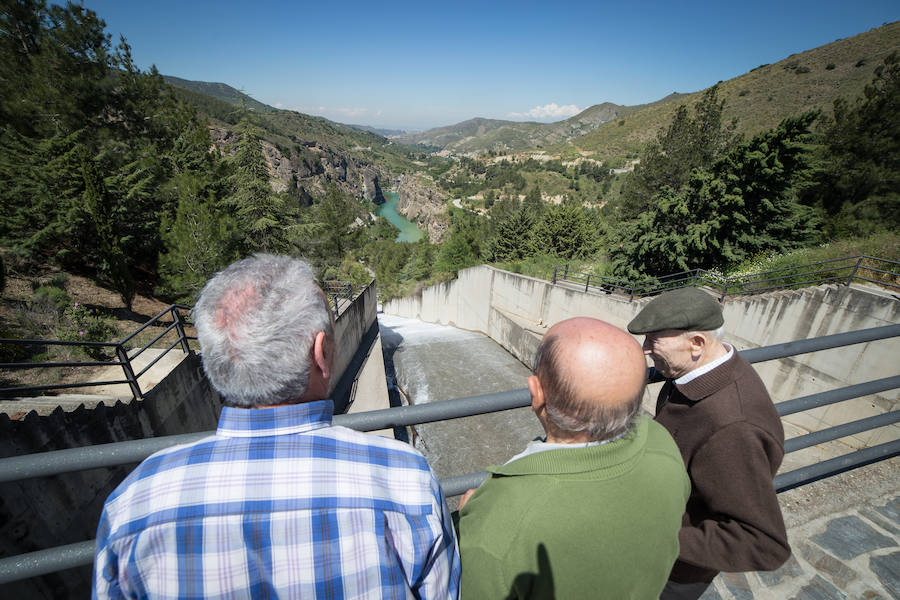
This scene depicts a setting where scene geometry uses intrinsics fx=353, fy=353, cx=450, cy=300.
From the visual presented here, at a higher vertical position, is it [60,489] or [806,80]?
[806,80]

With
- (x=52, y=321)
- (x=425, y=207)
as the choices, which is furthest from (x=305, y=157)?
(x=52, y=321)

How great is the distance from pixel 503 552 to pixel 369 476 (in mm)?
401

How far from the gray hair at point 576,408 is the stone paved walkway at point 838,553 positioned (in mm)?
1904

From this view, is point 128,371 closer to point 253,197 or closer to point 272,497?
point 272,497

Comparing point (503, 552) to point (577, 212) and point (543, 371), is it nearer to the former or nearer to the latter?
point (543, 371)

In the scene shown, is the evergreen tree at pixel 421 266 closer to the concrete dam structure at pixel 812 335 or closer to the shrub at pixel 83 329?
the concrete dam structure at pixel 812 335

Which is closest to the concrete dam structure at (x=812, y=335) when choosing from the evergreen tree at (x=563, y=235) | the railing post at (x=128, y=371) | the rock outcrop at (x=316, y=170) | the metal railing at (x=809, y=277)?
the metal railing at (x=809, y=277)

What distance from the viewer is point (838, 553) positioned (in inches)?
86.0

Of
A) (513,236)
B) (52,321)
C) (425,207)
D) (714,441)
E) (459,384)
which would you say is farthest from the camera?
(425,207)

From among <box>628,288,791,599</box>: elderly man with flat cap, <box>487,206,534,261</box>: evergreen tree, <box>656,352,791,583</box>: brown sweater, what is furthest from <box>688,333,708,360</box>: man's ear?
<box>487,206,534,261</box>: evergreen tree

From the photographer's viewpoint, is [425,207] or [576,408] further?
[425,207]

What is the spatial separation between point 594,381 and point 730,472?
831mm

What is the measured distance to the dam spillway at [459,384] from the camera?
31.4 ft

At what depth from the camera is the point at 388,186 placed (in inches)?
6531
